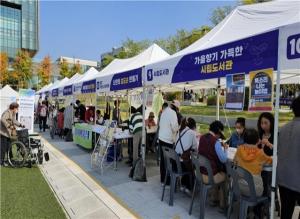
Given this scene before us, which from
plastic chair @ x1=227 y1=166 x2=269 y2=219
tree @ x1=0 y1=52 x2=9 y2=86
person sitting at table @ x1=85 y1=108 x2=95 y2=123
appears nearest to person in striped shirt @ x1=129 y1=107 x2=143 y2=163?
plastic chair @ x1=227 y1=166 x2=269 y2=219

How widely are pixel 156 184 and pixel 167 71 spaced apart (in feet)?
7.98

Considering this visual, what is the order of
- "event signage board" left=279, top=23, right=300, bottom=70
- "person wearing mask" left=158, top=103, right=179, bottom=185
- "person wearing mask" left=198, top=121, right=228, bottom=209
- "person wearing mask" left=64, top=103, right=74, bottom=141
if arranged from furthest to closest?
"person wearing mask" left=64, top=103, right=74, bottom=141, "person wearing mask" left=158, top=103, right=179, bottom=185, "person wearing mask" left=198, top=121, right=228, bottom=209, "event signage board" left=279, top=23, right=300, bottom=70

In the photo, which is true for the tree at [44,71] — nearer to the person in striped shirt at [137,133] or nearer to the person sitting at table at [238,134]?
the person in striped shirt at [137,133]

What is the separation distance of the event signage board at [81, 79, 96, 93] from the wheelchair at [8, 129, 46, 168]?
3.12 m

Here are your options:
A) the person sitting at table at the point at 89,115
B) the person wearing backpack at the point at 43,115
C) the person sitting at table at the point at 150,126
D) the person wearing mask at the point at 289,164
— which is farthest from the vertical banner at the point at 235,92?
the person wearing backpack at the point at 43,115

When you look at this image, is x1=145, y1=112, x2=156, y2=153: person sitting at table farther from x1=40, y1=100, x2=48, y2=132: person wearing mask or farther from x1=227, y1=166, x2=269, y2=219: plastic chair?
x1=40, y1=100, x2=48, y2=132: person wearing mask

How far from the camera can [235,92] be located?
467 centimetres

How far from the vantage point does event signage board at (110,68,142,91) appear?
802 centimetres

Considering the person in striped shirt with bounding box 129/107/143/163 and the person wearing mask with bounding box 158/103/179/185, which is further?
the person in striped shirt with bounding box 129/107/143/163

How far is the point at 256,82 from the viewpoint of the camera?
4188 mm

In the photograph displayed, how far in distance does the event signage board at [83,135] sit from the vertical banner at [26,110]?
5.76 ft

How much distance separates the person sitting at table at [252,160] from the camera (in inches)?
170

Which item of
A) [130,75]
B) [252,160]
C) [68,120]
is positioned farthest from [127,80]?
[68,120]

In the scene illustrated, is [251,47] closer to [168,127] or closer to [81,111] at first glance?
[168,127]
